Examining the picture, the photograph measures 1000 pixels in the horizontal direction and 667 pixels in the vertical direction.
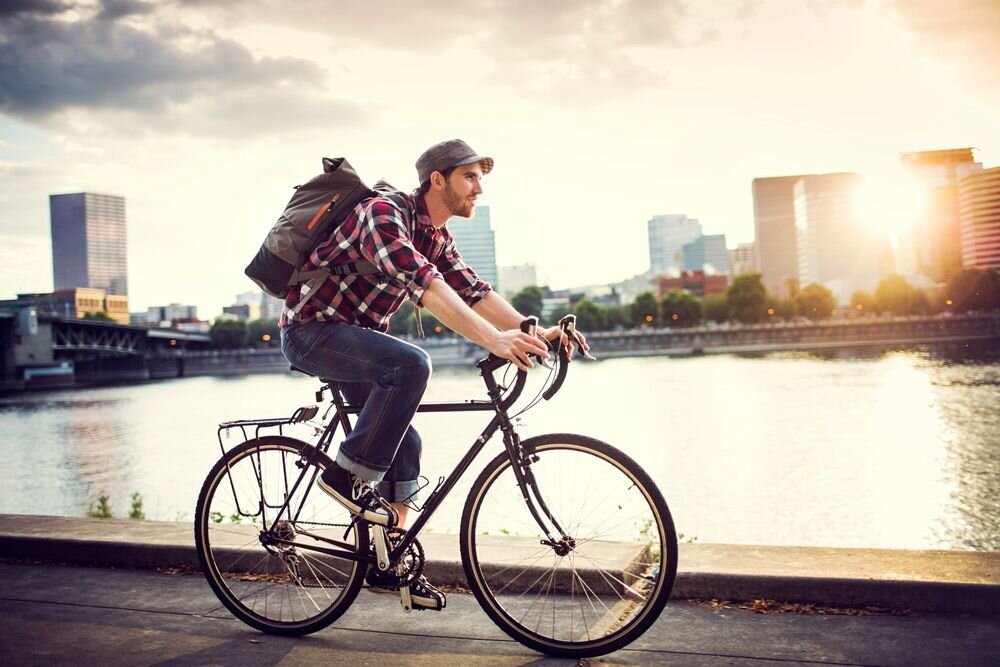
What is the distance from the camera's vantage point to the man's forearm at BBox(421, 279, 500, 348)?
272cm

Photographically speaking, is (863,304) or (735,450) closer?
(735,450)

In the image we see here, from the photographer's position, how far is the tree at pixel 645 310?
131250mm

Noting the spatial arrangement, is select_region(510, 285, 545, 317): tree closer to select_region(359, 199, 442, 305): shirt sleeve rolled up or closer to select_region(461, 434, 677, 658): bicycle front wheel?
select_region(461, 434, 677, 658): bicycle front wheel

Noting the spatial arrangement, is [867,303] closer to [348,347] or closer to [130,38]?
[130,38]

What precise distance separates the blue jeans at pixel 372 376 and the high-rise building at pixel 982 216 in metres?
87.9

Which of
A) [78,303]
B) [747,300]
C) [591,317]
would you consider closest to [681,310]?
[747,300]

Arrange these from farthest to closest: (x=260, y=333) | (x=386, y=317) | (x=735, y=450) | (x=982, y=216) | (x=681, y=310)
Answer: (x=260, y=333), (x=681, y=310), (x=982, y=216), (x=735, y=450), (x=386, y=317)

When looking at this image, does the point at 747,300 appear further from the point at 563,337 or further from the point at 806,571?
the point at 563,337

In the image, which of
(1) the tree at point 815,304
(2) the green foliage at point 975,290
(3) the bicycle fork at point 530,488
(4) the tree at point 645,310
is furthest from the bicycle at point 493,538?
(1) the tree at point 815,304

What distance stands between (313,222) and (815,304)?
444ft

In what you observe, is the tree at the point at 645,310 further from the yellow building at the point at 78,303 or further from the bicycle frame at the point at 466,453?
the bicycle frame at the point at 466,453

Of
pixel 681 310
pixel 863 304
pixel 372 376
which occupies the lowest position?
pixel 372 376

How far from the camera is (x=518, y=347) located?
2.69 metres

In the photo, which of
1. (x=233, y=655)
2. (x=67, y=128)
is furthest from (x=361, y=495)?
(x=67, y=128)
